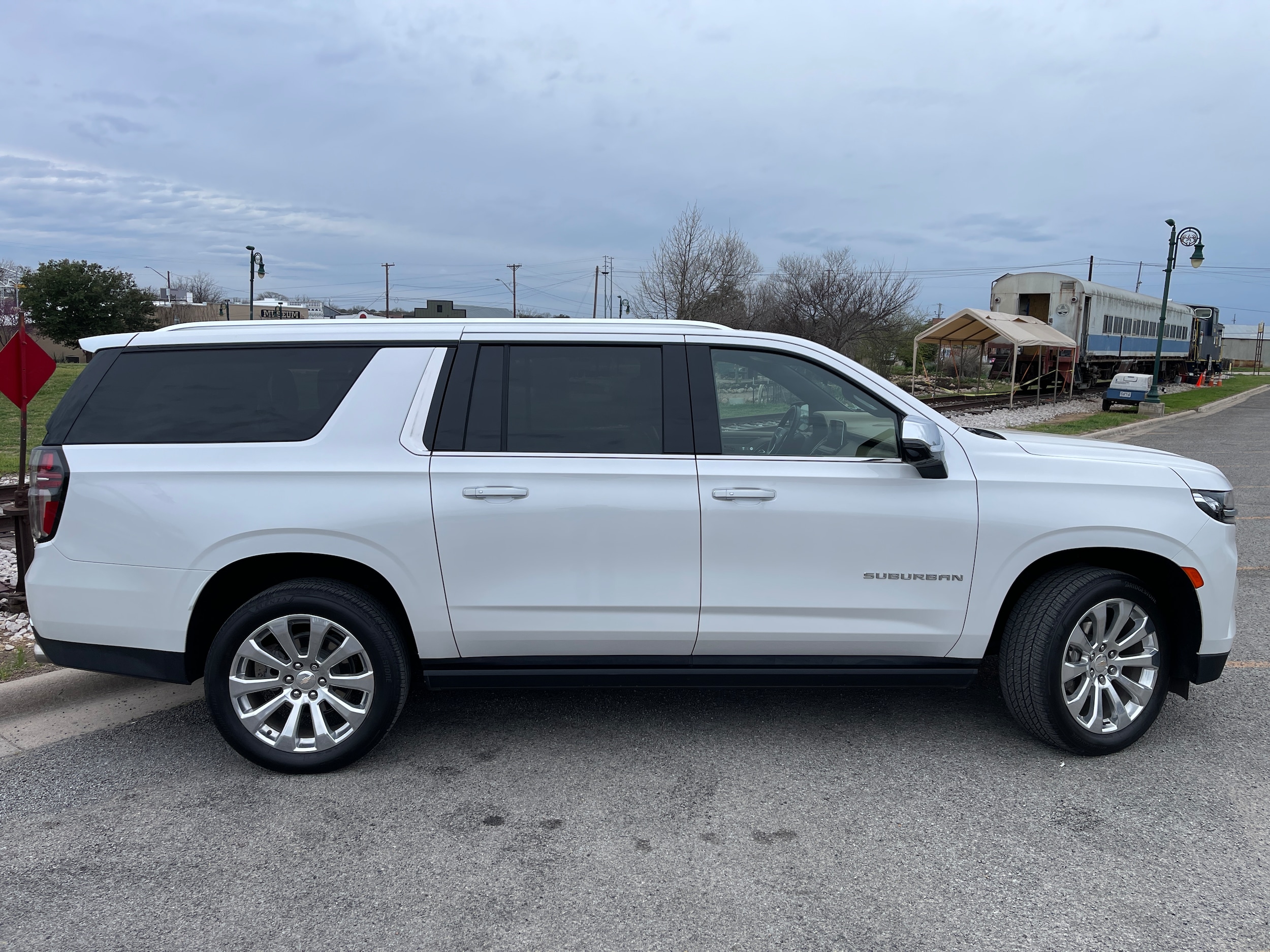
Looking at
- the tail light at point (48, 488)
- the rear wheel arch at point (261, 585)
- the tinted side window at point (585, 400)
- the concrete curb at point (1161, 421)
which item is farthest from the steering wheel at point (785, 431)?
the concrete curb at point (1161, 421)

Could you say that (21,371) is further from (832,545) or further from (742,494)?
(832,545)

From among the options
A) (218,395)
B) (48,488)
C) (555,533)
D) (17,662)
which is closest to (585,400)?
(555,533)

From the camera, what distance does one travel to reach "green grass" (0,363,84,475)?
12.3 meters

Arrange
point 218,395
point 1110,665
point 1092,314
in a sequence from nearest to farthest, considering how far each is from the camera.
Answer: point 218,395
point 1110,665
point 1092,314

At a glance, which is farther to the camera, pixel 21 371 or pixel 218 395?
pixel 21 371

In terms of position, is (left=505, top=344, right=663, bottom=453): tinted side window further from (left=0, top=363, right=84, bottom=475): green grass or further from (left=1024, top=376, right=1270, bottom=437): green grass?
(left=1024, top=376, right=1270, bottom=437): green grass

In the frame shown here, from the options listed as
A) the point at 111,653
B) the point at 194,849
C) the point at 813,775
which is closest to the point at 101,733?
the point at 111,653

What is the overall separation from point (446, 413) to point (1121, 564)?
3.04 m

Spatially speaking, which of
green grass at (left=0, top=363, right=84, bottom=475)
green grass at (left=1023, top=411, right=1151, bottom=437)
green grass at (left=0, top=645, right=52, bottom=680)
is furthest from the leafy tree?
green grass at (left=0, top=645, right=52, bottom=680)

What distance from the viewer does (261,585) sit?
384 cm

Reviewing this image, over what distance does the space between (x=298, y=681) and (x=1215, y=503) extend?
3976 mm

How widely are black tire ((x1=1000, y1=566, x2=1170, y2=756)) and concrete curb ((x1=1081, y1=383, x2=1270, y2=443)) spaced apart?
7.03 m

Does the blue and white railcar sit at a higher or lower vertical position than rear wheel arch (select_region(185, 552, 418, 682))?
higher

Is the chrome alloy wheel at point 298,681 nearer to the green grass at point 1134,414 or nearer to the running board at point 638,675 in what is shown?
the running board at point 638,675
